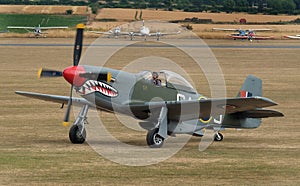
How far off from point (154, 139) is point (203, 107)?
1.20 meters

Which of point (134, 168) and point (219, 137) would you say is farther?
point (219, 137)

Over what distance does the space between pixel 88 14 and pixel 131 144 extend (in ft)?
359

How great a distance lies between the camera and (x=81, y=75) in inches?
635

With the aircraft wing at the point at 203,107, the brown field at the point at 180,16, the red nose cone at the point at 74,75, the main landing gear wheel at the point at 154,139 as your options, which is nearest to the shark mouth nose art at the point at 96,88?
the red nose cone at the point at 74,75

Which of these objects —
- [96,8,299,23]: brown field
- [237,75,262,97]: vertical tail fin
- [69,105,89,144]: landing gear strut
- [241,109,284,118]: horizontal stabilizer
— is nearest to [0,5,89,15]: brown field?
[96,8,299,23]: brown field

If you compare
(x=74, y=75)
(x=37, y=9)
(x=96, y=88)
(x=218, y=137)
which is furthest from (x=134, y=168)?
(x=37, y=9)

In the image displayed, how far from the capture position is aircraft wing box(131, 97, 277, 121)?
626 inches

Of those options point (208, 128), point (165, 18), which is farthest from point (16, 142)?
point (165, 18)

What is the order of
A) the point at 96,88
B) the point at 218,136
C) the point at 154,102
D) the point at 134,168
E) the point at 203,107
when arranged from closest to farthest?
the point at 134,168 → the point at 96,88 → the point at 203,107 → the point at 154,102 → the point at 218,136

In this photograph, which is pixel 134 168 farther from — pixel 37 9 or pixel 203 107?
pixel 37 9

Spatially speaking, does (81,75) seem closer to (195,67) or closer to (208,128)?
(208,128)

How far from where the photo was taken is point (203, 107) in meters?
16.5

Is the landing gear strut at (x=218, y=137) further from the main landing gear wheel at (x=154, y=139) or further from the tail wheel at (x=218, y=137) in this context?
the main landing gear wheel at (x=154, y=139)

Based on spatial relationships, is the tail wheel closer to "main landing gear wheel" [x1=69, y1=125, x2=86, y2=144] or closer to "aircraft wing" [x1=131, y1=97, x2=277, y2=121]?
"aircraft wing" [x1=131, y1=97, x2=277, y2=121]
